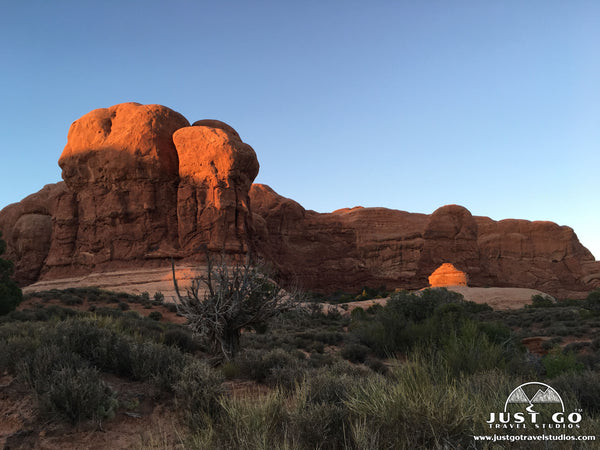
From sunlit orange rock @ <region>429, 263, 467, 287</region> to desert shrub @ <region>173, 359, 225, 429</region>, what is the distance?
42908 millimetres

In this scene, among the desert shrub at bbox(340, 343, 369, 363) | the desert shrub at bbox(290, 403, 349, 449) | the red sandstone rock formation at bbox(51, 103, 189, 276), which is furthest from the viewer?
the red sandstone rock formation at bbox(51, 103, 189, 276)

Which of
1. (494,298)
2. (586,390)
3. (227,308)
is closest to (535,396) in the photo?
(586,390)

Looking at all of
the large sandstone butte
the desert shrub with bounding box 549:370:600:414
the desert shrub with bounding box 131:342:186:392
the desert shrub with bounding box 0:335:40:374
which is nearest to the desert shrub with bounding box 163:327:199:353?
the desert shrub with bounding box 131:342:186:392

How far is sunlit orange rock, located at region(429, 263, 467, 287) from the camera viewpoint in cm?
4484

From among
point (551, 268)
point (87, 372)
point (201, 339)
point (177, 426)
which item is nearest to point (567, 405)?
point (177, 426)

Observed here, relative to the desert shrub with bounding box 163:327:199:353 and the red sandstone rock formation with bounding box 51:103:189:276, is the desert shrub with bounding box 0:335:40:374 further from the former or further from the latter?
the red sandstone rock formation with bounding box 51:103:189:276

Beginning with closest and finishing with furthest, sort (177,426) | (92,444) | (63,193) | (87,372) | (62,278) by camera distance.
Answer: (92,444)
(177,426)
(87,372)
(62,278)
(63,193)

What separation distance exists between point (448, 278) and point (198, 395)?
4453 cm

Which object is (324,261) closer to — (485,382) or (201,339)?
(201,339)

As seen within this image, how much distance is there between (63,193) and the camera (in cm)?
4606

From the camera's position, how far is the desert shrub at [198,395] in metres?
4.59

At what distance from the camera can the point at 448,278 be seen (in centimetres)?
4534

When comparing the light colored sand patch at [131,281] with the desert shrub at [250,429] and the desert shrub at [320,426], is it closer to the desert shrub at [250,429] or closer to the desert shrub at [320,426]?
the desert shrub at [250,429]

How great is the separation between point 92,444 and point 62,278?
42.0 meters
